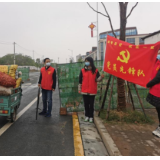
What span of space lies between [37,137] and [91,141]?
1205 mm

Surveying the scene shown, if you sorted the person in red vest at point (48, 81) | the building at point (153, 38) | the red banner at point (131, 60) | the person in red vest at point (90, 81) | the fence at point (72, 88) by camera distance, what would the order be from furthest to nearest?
1. the building at point (153, 38)
2. the fence at point (72, 88)
3. the person in red vest at point (48, 81)
4. the person in red vest at point (90, 81)
5. the red banner at point (131, 60)

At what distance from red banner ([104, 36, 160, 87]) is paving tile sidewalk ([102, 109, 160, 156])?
42.4 inches

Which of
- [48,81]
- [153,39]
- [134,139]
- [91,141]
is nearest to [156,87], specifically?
[134,139]

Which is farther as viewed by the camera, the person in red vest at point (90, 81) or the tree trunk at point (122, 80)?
the tree trunk at point (122, 80)

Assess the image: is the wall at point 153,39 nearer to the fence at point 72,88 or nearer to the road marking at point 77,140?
the fence at point 72,88

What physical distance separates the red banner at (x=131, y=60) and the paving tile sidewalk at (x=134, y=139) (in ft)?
3.54

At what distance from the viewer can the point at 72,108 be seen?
5.15 m

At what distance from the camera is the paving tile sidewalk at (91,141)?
2815mm

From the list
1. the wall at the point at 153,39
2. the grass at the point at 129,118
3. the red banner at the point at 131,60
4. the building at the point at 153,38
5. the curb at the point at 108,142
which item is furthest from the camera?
the wall at the point at 153,39

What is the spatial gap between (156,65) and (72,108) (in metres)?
2.92

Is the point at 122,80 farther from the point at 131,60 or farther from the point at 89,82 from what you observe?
the point at 89,82

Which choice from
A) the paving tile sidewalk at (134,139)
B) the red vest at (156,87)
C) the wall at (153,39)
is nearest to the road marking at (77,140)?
the paving tile sidewalk at (134,139)

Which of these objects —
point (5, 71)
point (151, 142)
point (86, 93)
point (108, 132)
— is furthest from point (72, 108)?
point (151, 142)

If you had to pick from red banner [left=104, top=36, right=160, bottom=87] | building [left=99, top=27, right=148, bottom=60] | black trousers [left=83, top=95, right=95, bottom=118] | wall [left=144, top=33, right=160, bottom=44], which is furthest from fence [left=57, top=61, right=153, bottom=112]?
building [left=99, top=27, right=148, bottom=60]
